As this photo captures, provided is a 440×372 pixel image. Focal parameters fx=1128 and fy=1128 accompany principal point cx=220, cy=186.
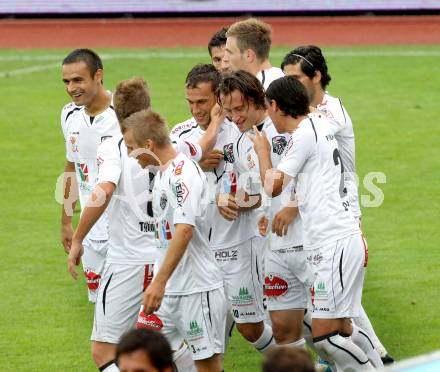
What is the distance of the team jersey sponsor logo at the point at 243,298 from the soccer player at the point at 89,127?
44.3 inches

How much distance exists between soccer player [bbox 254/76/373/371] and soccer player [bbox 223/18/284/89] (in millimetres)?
1343

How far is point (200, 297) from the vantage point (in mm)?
7121

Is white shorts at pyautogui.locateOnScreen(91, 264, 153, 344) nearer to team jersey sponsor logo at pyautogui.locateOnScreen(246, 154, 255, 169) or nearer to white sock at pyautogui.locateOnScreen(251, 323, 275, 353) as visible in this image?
team jersey sponsor logo at pyautogui.locateOnScreen(246, 154, 255, 169)

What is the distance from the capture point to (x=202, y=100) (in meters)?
8.07

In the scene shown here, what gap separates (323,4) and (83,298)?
847 inches

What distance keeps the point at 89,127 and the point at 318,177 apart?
217 centimetres

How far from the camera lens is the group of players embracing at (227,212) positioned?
710 centimetres

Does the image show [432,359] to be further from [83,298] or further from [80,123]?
[83,298]

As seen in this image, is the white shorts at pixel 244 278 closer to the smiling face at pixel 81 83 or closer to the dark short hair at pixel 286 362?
the smiling face at pixel 81 83

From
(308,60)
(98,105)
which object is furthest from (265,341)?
(98,105)

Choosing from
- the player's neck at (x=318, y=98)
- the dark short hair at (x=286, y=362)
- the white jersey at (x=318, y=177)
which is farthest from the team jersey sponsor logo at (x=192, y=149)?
the dark short hair at (x=286, y=362)

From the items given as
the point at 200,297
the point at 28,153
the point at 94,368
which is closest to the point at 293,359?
the point at 200,297

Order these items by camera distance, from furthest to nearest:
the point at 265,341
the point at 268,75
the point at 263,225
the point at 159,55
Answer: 1. the point at 159,55
2. the point at 268,75
3. the point at 265,341
4. the point at 263,225

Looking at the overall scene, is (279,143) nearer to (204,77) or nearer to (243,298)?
(204,77)
